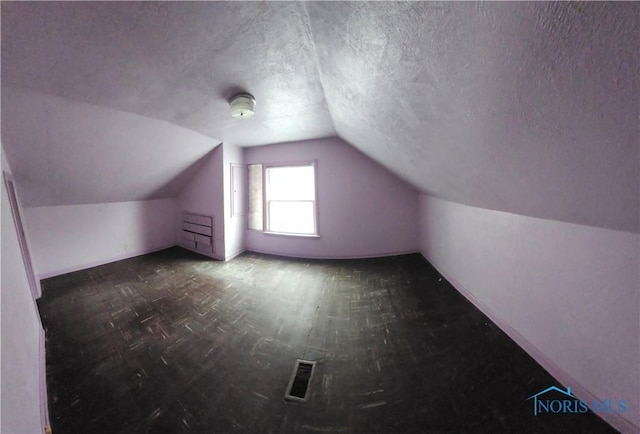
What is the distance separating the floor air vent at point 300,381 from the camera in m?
1.28

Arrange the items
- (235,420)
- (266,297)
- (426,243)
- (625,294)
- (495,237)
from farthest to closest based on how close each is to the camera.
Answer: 1. (426,243)
2. (266,297)
3. (495,237)
4. (235,420)
5. (625,294)

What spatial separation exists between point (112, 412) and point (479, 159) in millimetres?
2743

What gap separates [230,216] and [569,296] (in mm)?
4165

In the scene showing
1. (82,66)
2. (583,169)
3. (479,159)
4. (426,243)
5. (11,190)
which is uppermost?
(82,66)

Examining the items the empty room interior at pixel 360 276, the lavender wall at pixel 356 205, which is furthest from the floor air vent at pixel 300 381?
the lavender wall at pixel 356 205

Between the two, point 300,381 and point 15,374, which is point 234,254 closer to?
point 300,381

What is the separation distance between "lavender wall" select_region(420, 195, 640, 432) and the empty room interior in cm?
1

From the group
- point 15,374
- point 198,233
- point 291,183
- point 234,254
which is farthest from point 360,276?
point 198,233

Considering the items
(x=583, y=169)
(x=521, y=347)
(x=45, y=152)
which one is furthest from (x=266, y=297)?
(x=45, y=152)

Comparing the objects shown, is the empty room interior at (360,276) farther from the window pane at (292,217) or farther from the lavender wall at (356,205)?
the window pane at (292,217)

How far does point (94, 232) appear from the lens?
3426mm

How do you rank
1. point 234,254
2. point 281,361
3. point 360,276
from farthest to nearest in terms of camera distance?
point 234,254
point 360,276
point 281,361

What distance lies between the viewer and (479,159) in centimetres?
130

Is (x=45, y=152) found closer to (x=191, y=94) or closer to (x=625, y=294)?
(x=191, y=94)
